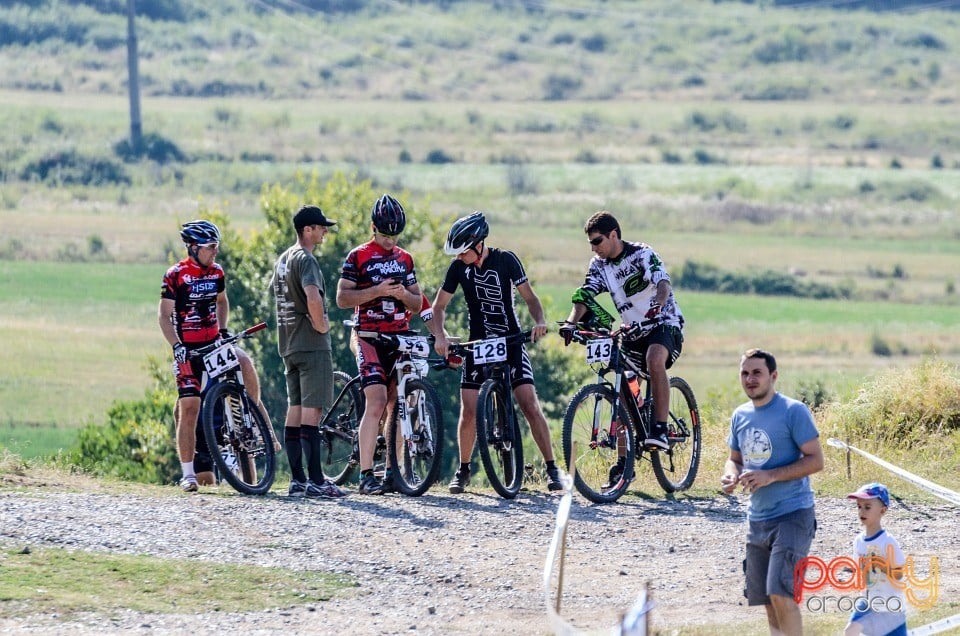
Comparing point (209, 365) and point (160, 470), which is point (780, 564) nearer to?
point (209, 365)

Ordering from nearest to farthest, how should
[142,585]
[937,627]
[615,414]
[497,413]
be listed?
[937,627]
[142,585]
[497,413]
[615,414]

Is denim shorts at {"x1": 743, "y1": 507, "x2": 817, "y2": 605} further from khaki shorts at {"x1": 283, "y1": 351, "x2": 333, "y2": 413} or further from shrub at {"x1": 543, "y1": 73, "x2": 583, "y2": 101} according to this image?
shrub at {"x1": 543, "y1": 73, "x2": 583, "y2": 101}

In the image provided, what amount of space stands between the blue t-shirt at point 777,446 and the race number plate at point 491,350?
393cm

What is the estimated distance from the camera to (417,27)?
17550 cm

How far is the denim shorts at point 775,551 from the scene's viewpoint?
7.62 meters

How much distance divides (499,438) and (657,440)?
3.75 feet

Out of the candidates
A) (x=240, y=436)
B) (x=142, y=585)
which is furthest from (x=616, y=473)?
(x=142, y=585)

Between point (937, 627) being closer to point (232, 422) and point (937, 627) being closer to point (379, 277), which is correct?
point (379, 277)

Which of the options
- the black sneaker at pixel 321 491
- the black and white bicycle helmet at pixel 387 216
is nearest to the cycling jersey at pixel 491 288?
the black and white bicycle helmet at pixel 387 216

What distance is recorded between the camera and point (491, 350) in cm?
1157

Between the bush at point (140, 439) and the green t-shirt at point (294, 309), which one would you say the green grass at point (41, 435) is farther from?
the green t-shirt at point (294, 309)

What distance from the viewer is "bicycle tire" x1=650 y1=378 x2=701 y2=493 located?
1241 cm

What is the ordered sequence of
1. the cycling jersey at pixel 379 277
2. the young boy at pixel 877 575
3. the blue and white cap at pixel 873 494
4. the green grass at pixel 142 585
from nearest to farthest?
the young boy at pixel 877 575 < the blue and white cap at pixel 873 494 < the green grass at pixel 142 585 < the cycling jersey at pixel 379 277

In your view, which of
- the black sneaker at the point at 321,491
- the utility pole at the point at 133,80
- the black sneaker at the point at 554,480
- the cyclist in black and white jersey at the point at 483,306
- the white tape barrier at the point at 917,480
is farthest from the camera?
the utility pole at the point at 133,80
